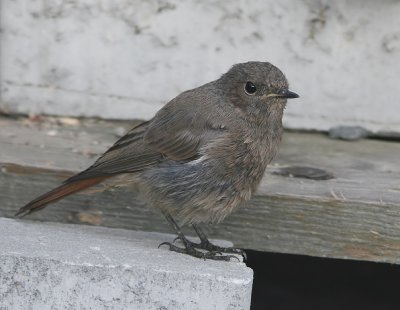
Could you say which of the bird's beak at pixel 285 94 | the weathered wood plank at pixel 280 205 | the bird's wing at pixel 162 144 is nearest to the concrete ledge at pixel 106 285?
the bird's wing at pixel 162 144

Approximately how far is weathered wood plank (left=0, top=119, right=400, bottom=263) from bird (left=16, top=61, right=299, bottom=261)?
19 cm

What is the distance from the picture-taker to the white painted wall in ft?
20.5

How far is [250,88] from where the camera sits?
528 centimetres

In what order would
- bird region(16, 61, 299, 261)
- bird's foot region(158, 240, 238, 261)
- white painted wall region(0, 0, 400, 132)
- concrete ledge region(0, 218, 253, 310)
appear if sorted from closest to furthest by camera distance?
concrete ledge region(0, 218, 253, 310), bird's foot region(158, 240, 238, 261), bird region(16, 61, 299, 261), white painted wall region(0, 0, 400, 132)

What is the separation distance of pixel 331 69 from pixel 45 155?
5.90ft

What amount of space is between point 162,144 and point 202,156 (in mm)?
235

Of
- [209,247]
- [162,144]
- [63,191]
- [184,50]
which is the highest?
[184,50]

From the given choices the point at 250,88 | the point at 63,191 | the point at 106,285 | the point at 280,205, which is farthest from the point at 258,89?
the point at 106,285

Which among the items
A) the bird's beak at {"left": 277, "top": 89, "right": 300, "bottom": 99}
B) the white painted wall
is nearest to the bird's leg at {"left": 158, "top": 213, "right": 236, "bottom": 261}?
the bird's beak at {"left": 277, "top": 89, "right": 300, "bottom": 99}

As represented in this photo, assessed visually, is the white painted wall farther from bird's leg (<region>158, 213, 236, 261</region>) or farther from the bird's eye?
bird's leg (<region>158, 213, 236, 261</region>)

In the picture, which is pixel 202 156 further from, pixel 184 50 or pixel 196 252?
pixel 184 50

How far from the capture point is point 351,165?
588cm

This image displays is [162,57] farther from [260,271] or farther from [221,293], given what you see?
[221,293]

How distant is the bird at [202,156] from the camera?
5.03 meters
